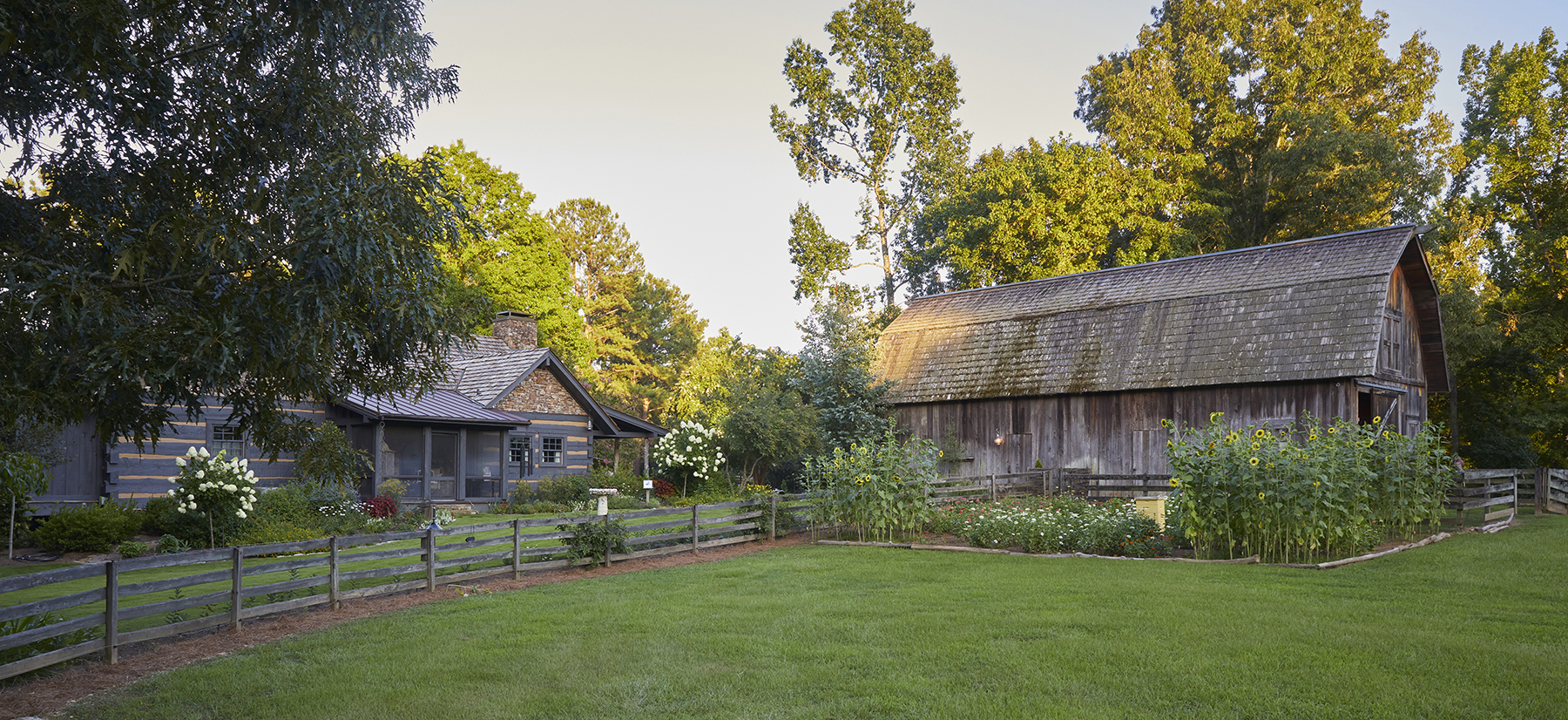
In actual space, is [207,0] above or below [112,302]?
above

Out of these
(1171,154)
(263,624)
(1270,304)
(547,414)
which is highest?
(1171,154)

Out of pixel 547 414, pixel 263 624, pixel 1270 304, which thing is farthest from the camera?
pixel 547 414

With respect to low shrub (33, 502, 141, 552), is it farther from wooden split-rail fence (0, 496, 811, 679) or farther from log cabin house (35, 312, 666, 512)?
log cabin house (35, 312, 666, 512)

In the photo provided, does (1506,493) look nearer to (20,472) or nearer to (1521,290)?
(1521,290)

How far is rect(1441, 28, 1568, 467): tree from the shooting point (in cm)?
2758

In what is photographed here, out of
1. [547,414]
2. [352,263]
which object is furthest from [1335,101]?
[352,263]

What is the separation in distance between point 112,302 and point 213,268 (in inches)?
31.5

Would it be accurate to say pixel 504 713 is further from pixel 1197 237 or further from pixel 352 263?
pixel 1197 237

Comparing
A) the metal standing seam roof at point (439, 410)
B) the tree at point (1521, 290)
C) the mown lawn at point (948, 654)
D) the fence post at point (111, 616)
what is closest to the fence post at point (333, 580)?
the mown lawn at point (948, 654)

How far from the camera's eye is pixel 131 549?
47.5 feet

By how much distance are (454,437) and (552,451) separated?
329 cm

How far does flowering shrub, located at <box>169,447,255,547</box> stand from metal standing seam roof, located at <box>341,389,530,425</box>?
202 inches

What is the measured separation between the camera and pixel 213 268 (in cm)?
630

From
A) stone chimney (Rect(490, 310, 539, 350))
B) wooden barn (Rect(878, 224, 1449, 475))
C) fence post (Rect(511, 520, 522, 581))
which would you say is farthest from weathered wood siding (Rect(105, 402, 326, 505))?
wooden barn (Rect(878, 224, 1449, 475))
